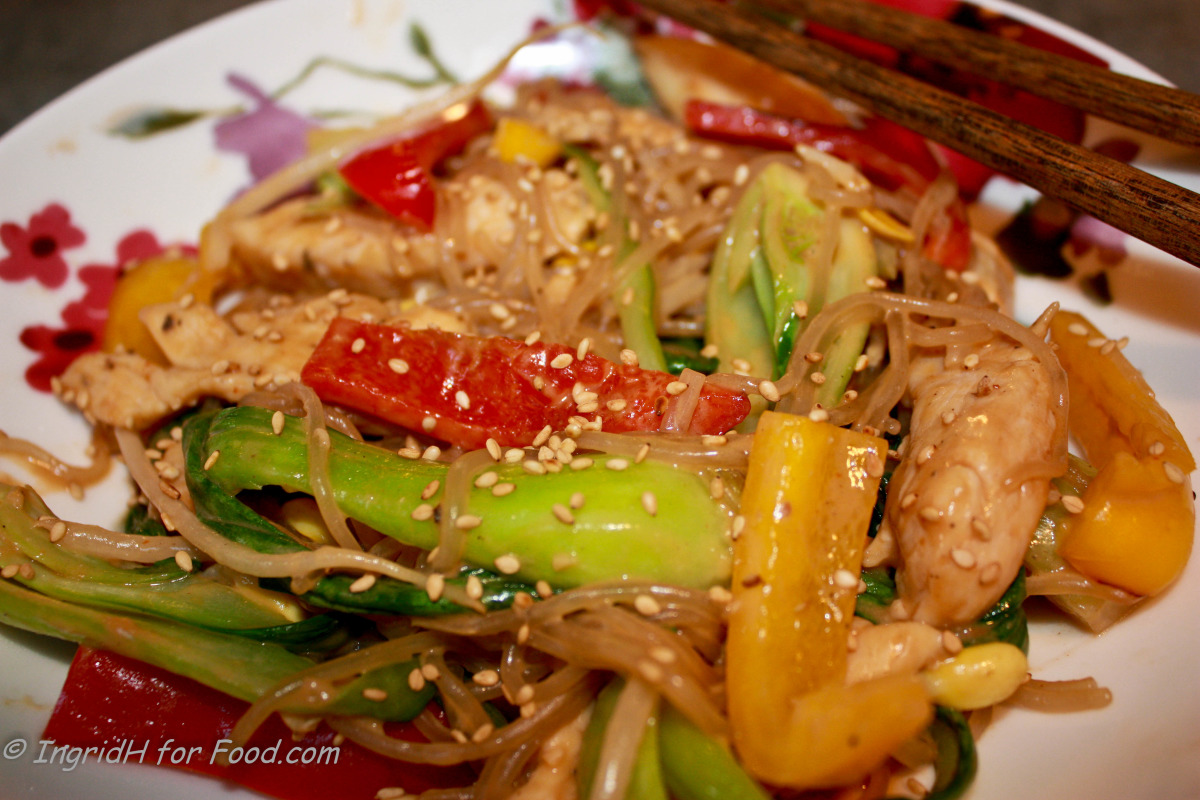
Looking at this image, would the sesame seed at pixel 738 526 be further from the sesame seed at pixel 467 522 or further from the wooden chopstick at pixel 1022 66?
the wooden chopstick at pixel 1022 66

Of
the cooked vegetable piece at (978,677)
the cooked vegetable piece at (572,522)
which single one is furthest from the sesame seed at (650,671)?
the cooked vegetable piece at (978,677)

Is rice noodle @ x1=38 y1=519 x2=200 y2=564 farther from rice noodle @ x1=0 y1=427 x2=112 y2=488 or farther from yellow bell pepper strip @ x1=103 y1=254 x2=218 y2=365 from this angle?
yellow bell pepper strip @ x1=103 y1=254 x2=218 y2=365

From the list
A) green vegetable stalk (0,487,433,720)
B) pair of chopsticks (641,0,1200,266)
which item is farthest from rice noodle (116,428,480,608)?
pair of chopsticks (641,0,1200,266)

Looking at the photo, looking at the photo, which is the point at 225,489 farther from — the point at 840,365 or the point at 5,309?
the point at 840,365

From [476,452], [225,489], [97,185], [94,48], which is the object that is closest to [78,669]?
[225,489]

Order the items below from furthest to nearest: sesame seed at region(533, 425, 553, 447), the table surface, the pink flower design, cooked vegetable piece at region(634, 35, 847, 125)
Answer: the table surface
the pink flower design
cooked vegetable piece at region(634, 35, 847, 125)
sesame seed at region(533, 425, 553, 447)

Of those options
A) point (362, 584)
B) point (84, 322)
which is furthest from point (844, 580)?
point (84, 322)

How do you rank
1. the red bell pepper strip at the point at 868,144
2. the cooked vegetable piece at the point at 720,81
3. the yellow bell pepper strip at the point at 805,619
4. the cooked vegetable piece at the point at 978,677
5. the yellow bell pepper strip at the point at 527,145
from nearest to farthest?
1. the yellow bell pepper strip at the point at 805,619
2. the cooked vegetable piece at the point at 978,677
3. the red bell pepper strip at the point at 868,144
4. the yellow bell pepper strip at the point at 527,145
5. the cooked vegetable piece at the point at 720,81
